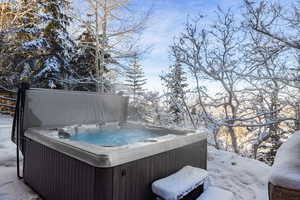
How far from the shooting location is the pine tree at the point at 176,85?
20.6 feet

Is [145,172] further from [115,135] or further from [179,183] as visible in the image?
[115,135]

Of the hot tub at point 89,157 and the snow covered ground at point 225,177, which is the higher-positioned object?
the hot tub at point 89,157

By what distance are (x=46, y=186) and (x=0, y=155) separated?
6.98 ft

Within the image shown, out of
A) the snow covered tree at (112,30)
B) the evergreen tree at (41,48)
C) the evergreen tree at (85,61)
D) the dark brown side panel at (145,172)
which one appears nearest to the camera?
the dark brown side panel at (145,172)

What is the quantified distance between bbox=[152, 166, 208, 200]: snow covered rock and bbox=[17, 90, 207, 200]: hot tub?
93mm

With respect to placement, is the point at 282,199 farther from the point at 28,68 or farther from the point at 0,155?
the point at 28,68

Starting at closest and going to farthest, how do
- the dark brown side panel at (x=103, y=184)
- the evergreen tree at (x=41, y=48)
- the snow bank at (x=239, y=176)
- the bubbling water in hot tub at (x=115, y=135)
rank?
the dark brown side panel at (x=103, y=184)
the snow bank at (x=239, y=176)
the bubbling water in hot tub at (x=115, y=135)
the evergreen tree at (x=41, y=48)

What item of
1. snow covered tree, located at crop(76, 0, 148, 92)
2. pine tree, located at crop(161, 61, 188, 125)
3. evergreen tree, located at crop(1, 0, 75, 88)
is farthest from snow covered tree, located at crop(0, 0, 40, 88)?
pine tree, located at crop(161, 61, 188, 125)

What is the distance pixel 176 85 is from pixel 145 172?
474 centimetres

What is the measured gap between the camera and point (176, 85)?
254 inches

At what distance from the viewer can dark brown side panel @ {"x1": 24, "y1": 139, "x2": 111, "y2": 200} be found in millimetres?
1732

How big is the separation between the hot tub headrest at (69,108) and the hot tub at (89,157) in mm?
14

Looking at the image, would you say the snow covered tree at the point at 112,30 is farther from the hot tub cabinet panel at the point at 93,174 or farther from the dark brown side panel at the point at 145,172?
the dark brown side panel at the point at 145,172

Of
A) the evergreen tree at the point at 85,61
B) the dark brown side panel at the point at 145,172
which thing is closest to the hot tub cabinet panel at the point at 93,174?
the dark brown side panel at the point at 145,172
